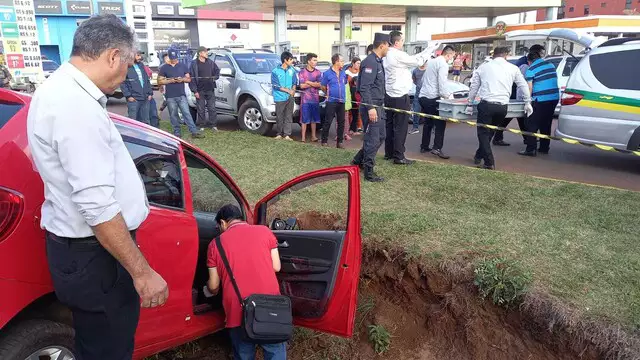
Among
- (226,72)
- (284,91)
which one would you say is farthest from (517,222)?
(226,72)

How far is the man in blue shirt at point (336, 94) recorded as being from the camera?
904 centimetres

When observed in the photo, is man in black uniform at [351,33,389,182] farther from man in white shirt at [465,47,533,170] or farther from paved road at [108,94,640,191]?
paved road at [108,94,640,191]

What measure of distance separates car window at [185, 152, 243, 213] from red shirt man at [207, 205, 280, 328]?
0.66 metres

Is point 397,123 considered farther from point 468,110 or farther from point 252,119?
point 252,119

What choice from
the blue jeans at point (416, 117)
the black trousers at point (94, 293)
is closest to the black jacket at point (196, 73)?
the blue jeans at point (416, 117)

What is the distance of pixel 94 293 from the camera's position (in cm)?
185

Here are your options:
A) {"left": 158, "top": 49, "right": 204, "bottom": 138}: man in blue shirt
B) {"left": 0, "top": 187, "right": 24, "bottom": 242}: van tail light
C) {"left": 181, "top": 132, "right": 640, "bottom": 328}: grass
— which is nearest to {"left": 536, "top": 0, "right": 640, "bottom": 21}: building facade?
{"left": 158, "top": 49, "right": 204, "bottom": 138}: man in blue shirt

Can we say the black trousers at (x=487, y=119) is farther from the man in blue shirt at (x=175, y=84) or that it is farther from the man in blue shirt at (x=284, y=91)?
the man in blue shirt at (x=175, y=84)

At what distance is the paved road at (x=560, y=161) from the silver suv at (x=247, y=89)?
74.4 inches

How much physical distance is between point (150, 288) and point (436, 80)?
7.10 meters

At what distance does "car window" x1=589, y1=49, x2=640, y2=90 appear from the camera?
6.77 metres

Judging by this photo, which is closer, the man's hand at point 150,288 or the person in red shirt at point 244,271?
the man's hand at point 150,288

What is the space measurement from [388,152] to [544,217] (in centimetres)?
294

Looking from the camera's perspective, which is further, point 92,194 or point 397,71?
point 397,71
